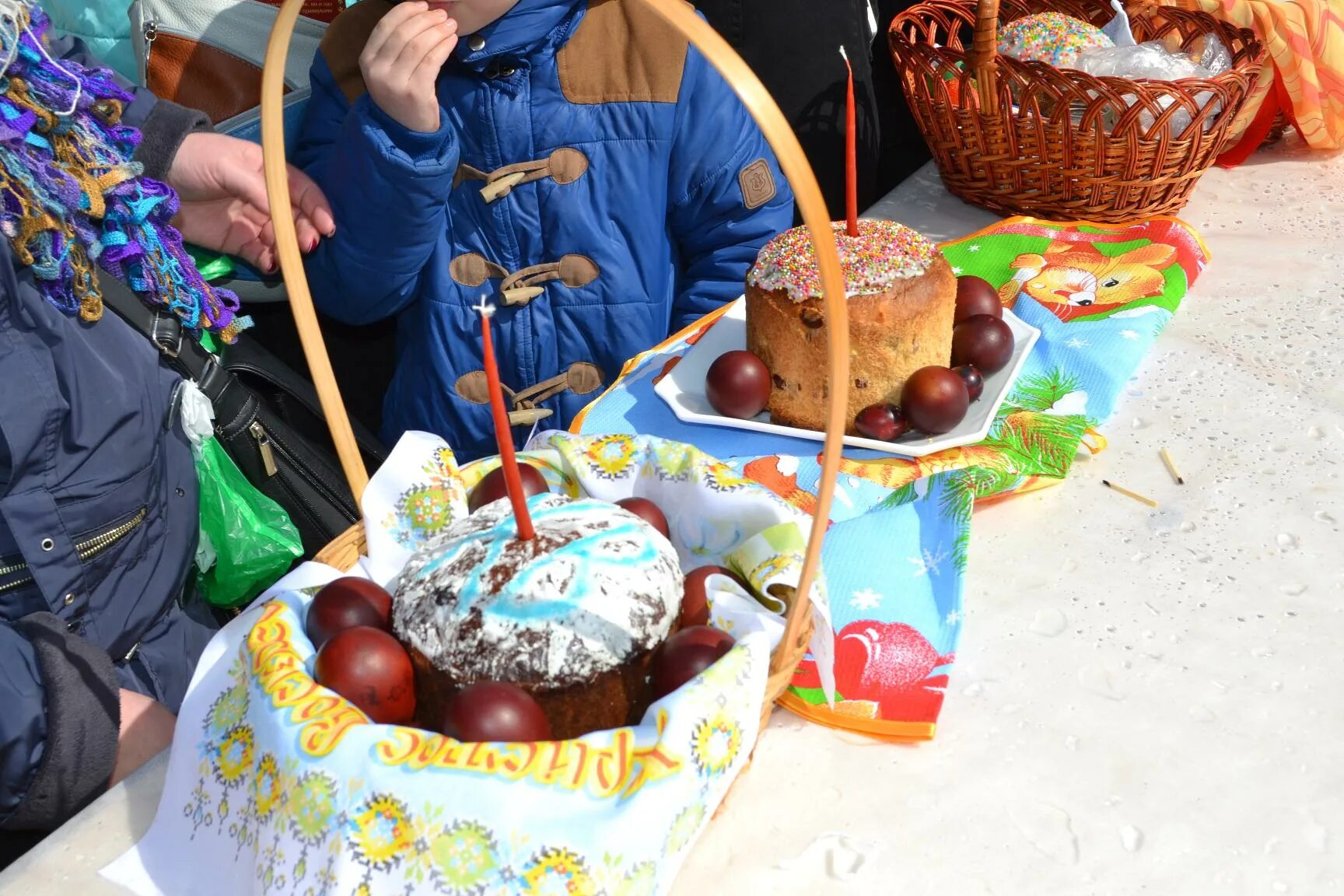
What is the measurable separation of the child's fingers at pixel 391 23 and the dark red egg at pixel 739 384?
51cm

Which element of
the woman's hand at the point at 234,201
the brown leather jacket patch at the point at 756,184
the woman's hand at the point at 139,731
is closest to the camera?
the woman's hand at the point at 139,731

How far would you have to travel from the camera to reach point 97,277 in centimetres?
116

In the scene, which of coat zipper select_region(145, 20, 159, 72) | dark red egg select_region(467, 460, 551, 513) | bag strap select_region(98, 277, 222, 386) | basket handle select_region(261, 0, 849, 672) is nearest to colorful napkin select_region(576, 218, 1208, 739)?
basket handle select_region(261, 0, 849, 672)

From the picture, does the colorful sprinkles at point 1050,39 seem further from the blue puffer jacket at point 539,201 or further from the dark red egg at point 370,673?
the dark red egg at point 370,673

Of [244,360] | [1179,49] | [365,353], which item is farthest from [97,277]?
[1179,49]

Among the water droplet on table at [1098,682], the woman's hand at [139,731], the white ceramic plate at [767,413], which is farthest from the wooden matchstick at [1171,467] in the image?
the woman's hand at [139,731]

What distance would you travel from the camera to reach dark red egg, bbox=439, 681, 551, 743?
2.17 feet

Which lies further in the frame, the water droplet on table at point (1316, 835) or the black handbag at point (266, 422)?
the black handbag at point (266, 422)

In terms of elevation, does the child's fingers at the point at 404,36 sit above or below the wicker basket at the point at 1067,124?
above

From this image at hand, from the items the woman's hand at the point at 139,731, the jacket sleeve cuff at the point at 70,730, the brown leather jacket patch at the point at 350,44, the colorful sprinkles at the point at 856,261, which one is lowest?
the woman's hand at the point at 139,731

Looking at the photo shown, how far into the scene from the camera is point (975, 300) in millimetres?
1204

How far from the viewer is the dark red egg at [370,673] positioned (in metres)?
0.71

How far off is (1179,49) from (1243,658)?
108 cm

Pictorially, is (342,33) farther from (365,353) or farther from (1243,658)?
(1243,658)
